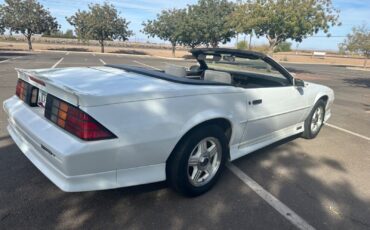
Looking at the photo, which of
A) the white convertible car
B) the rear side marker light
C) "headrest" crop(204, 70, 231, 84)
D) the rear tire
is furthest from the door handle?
the rear side marker light

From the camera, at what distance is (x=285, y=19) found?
61.2 feet

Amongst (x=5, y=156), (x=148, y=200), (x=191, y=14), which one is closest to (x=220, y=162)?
(x=148, y=200)

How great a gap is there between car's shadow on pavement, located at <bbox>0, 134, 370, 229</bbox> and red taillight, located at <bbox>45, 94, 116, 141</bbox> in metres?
0.80

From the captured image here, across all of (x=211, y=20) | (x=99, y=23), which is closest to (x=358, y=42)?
(x=211, y=20)

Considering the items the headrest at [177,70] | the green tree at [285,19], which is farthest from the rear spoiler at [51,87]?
the green tree at [285,19]

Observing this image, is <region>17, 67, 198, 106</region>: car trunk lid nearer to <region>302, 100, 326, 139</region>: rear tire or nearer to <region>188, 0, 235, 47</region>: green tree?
<region>302, 100, 326, 139</region>: rear tire

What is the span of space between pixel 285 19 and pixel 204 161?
1783cm

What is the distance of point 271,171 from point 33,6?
126 ft

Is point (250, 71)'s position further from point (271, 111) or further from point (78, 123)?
point (78, 123)

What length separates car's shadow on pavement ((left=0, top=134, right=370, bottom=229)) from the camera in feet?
8.55

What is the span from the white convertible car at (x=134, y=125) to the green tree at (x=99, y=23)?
3642 cm

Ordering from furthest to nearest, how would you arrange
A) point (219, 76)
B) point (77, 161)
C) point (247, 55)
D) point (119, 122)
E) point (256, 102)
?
point (247, 55), point (219, 76), point (256, 102), point (119, 122), point (77, 161)

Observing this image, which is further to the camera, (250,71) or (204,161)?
(250,71)

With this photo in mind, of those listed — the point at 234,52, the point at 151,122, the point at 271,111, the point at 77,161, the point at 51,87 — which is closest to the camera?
the point at 77,161
